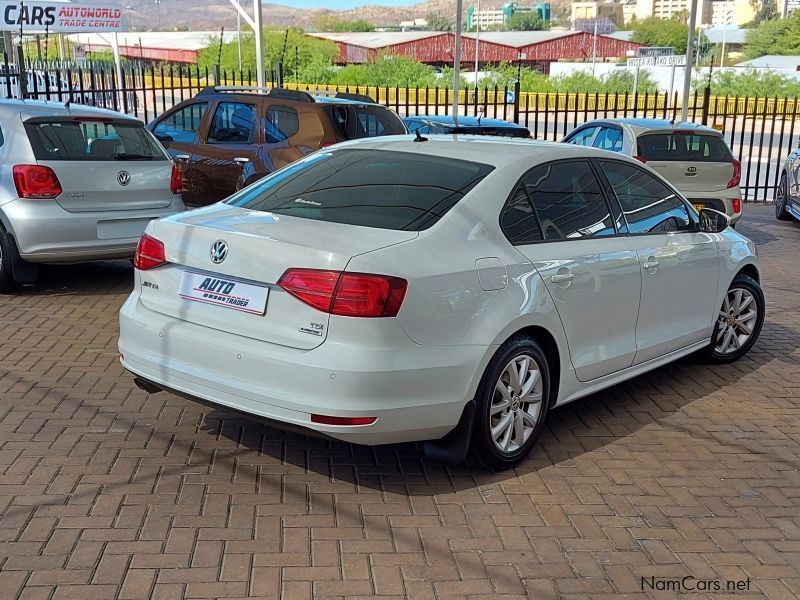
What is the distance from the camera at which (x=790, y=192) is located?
46.5ft

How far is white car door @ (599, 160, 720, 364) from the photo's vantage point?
17.7ft

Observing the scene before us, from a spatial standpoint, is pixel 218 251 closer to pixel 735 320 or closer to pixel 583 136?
pixel 735 320

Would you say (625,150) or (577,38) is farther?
(577,38)

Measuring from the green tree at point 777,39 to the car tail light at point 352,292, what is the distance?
312ft

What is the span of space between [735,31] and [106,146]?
134933mm

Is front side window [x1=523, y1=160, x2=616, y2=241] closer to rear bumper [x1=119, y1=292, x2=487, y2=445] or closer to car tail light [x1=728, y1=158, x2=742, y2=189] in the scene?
rear bumper [x1=119, y1=292, x2=487, y2=445]

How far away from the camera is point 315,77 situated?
157 feet

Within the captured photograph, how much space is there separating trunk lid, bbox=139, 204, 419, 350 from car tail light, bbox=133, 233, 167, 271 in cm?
3

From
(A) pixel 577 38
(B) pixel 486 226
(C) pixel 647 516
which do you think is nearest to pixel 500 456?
(C) pixel 647 516

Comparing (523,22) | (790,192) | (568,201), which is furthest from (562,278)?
(523,22)

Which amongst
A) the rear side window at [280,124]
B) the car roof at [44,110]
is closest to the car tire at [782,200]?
the rear side window at [280,124]

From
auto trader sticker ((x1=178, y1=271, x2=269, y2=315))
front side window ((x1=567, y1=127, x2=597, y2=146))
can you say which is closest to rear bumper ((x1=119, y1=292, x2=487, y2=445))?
auto trader sticker ((x1=178, y1=271, x2=269, y2=315))

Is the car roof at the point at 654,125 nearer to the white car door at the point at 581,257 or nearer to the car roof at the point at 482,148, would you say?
the car roof at the point at 482,148

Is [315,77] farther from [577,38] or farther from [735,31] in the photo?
[735,31]
